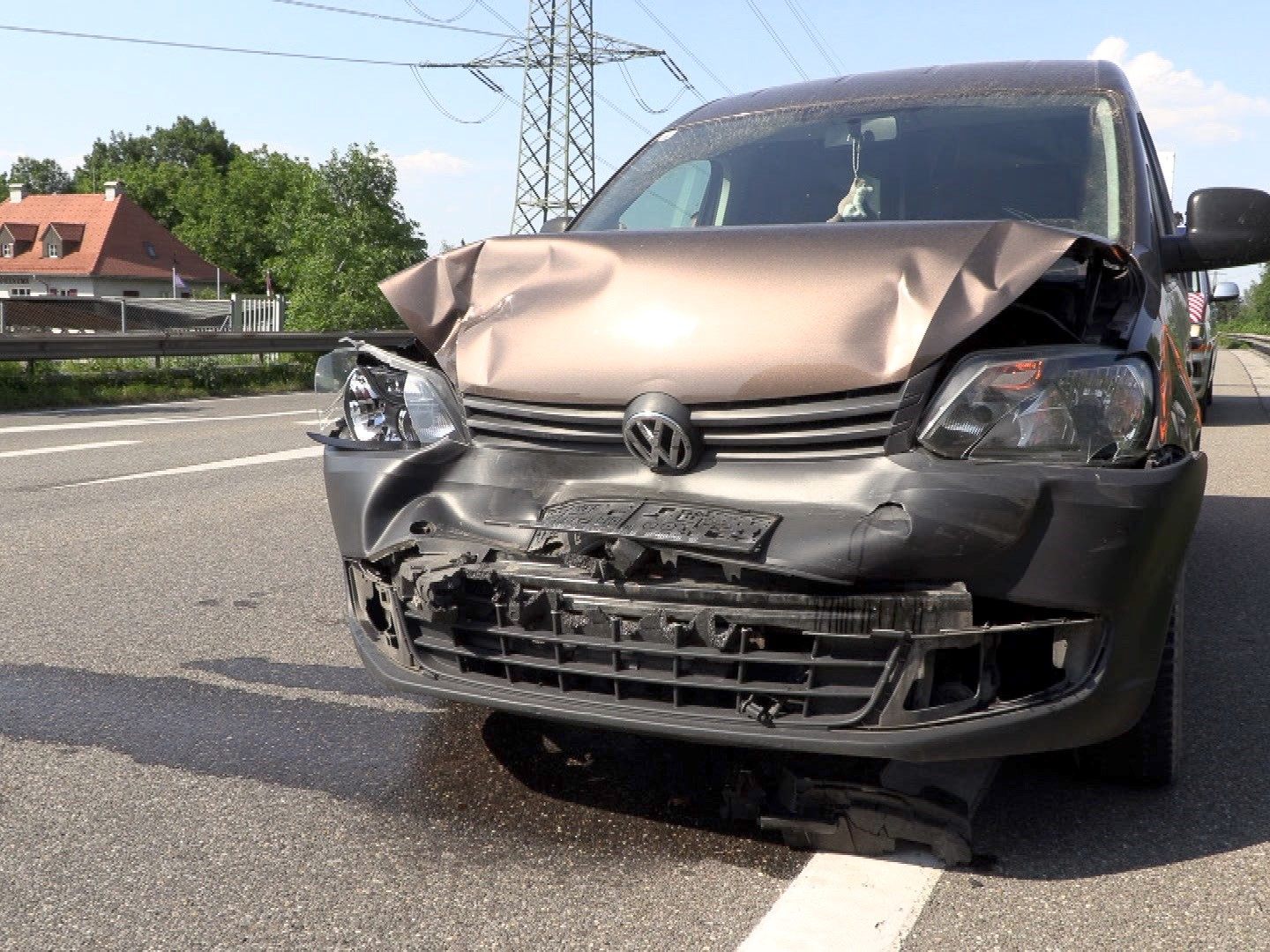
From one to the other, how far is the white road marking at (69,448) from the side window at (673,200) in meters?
7.28

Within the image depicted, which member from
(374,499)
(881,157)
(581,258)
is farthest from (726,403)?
(881,157)

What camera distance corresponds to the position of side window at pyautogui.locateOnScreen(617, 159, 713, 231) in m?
4.29

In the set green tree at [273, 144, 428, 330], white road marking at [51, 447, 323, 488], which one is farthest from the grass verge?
green tree at [273, 144, 428, 330]

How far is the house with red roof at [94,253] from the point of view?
9738 cm

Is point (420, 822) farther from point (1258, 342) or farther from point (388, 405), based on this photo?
Result: point (1258, 342)

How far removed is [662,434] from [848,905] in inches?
39.8

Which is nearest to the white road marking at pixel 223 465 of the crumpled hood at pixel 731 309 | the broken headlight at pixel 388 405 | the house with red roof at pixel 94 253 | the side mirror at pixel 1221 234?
the broken headlight at pixel 388 405

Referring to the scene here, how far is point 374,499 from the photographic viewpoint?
3.04m

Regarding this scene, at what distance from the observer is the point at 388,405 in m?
3.23

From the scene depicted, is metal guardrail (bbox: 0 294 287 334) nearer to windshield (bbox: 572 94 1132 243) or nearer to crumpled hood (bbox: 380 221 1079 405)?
windshield (bbox: 572 94 1132 243)

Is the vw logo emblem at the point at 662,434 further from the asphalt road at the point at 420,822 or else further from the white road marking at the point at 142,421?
the white road marking at the point at 142,421

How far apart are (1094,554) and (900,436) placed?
1.42ft

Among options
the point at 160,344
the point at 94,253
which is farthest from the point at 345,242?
the point at 160,344

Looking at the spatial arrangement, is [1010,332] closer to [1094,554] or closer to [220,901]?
[1094,554]
